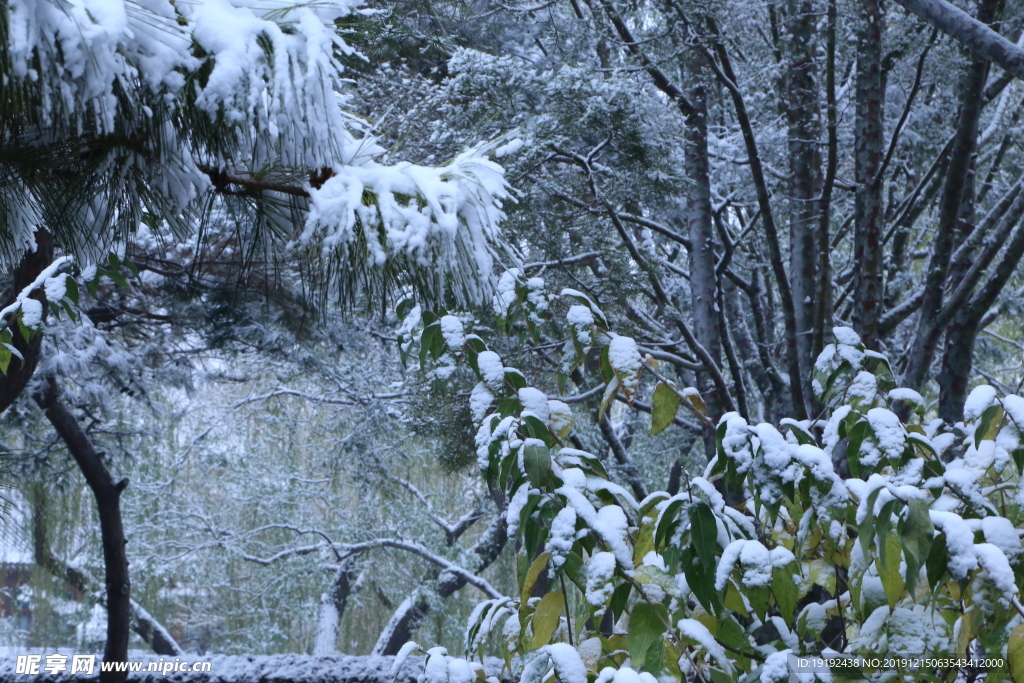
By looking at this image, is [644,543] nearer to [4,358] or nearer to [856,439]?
[856,439]

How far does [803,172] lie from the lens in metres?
3.09

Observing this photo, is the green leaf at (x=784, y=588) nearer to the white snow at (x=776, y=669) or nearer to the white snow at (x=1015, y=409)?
the white snow at (x=776, y=669)

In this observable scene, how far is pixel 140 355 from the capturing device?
4.14m

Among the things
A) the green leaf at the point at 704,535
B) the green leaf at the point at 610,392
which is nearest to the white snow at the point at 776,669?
the green leaf at the point at 704,535

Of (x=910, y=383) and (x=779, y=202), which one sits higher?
(x=779, y=202)

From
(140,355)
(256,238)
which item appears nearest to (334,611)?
(140,355)

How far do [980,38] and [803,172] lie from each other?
67.6 inches

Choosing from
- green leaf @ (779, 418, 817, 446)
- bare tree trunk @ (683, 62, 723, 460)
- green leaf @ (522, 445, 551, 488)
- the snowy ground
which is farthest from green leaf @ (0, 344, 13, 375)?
the snowy ground

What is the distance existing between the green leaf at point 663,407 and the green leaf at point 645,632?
0.25 m

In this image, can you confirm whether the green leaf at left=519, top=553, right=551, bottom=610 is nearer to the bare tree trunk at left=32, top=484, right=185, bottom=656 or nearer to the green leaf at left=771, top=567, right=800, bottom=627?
the green leaf at left=771, top=567, right=800, bottom=627

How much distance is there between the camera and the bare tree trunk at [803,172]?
2.92 meters

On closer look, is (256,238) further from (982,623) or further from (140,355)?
(140,355)

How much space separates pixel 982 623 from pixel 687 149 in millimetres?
2924

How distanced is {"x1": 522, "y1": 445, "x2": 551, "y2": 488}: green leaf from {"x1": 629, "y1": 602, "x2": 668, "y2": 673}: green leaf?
0.46 ft
